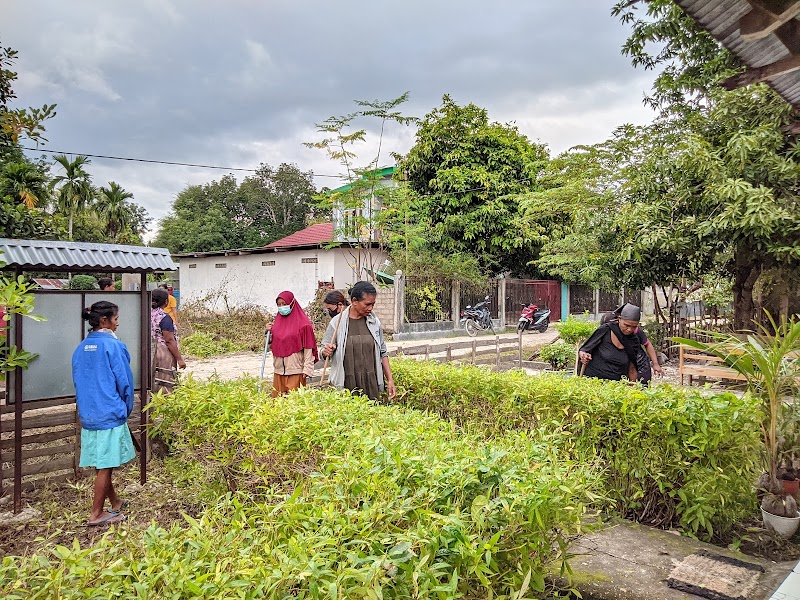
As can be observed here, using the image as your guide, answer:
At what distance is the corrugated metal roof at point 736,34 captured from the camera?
2648 mm

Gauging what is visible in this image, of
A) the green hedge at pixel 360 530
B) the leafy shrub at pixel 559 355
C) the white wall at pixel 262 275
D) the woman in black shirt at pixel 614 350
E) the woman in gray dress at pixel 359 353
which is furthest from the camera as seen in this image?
the white wall at pixel 262 275

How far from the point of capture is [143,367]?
5492 millimetres

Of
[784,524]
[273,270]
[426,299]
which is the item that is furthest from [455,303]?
[784,524]

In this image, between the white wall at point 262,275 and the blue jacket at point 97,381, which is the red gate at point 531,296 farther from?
the blue jacket at point 97,381

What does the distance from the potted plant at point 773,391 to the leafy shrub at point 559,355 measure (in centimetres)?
827

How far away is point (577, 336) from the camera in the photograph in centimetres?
1486

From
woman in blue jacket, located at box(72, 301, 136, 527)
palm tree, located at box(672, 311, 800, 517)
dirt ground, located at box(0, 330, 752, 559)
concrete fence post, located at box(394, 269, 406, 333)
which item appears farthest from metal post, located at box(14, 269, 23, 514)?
concrete fence post, located at box(394, 269, 406, 333)

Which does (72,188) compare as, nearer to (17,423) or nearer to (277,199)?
(277,199)

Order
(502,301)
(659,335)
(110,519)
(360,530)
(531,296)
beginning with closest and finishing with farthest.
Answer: (360,530) → (110,519) → (659,335) → (502,301) → (531,296)

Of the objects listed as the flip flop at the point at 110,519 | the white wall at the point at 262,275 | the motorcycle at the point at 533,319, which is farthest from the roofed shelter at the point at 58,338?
the motorcycle at the point at 533,319

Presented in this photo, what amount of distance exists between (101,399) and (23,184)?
4.82m

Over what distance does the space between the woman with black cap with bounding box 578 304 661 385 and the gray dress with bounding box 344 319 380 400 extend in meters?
2.16

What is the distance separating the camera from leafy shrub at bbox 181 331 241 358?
52.7ft

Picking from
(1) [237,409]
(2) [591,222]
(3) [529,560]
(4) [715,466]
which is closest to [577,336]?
(2) [591,222]
